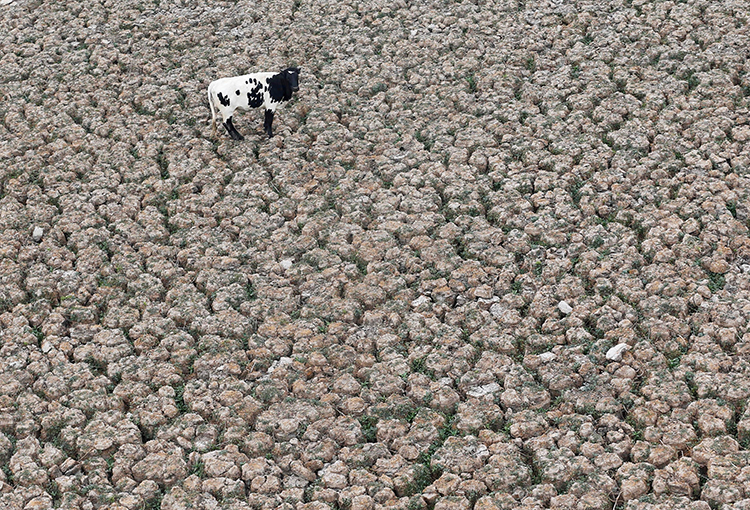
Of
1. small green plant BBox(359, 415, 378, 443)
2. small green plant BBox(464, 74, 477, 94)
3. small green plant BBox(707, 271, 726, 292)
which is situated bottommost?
small green plant BBox(359, 415, 378, 443)

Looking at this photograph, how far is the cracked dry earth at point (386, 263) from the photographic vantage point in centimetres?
425

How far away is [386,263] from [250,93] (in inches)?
71.4

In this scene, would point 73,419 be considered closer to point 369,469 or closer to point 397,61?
point 369,469

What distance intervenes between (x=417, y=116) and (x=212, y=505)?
3.51 meters

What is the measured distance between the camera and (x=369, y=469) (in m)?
4.23

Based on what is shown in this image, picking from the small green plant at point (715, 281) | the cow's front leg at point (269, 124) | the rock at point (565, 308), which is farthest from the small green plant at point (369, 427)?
the cow's front leg at point (269, 124)

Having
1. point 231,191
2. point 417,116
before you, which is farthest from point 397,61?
point 231,191

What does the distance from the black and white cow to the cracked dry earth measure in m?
0.19

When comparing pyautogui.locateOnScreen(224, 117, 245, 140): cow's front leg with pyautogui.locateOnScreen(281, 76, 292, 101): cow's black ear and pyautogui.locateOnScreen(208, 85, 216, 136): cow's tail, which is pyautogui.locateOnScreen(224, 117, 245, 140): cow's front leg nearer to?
pyautogui.locateOnScreen(208, 85, 216, 136): cow's tail

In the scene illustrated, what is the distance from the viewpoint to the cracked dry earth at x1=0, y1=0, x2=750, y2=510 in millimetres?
4250

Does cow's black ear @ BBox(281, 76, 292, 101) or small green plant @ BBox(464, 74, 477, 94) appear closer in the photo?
cow's black ear @ BBox(281, 76, 292, 101)

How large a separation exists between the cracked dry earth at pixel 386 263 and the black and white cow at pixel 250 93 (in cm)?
19

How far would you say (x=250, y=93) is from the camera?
6.41 metres

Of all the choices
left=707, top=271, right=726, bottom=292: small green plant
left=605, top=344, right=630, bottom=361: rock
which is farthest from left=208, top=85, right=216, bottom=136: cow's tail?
left=707, top=271, right=726, bottom=292: small green plant
